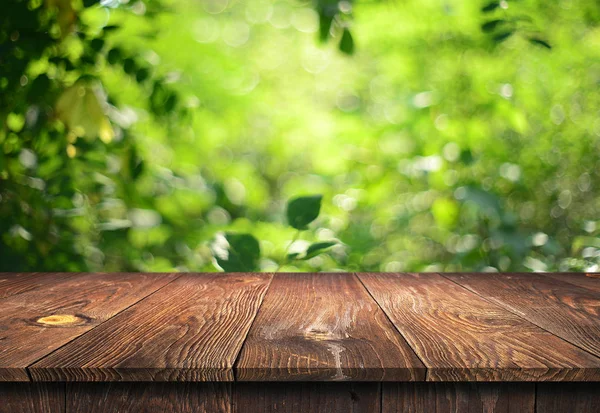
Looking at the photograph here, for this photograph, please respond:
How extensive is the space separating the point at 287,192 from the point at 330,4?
6.85ft

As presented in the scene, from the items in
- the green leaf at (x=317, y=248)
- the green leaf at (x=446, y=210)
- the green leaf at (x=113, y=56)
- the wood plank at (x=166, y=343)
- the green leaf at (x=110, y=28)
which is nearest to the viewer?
the wood plank at (x=166, y=343)

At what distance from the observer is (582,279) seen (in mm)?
1120

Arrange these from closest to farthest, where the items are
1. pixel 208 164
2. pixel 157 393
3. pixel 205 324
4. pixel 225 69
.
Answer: pixel 157 393
pixel 205 324
pixel 225 69
pixel 208 164

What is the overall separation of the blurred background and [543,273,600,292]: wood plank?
45cm

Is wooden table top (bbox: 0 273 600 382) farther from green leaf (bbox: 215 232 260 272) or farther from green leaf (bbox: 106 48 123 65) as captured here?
green leaf (bbox: 106 48 123 65)

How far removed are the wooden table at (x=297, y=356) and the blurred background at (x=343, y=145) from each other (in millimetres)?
350

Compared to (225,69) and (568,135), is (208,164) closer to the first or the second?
(225,69)

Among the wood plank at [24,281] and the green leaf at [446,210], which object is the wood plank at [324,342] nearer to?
the wood plank at [24,281]

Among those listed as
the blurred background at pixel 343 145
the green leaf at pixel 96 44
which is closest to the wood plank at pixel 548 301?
the blurred background at pixel 343 145

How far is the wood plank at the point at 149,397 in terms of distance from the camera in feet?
2.08

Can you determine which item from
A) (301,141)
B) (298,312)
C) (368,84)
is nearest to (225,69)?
(301,141)

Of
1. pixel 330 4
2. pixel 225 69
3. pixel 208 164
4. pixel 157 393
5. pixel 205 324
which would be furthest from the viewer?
pixel 208 164

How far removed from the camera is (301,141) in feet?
12.3

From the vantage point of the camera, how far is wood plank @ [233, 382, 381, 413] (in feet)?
2.09
